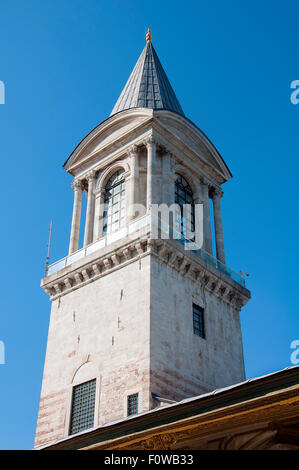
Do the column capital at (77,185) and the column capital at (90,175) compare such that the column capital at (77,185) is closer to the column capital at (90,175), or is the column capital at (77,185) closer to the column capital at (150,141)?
the column capital at (90,175)

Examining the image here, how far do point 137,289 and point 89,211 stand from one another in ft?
26.4

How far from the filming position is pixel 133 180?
31.3 meters

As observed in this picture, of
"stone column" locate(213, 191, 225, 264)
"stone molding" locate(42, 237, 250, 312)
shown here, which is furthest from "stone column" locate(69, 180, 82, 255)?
"stone column" locate(213, 191, 225, 264)

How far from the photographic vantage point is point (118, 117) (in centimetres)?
3369

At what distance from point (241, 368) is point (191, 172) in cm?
1174

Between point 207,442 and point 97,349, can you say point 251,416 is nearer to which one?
point 207,442

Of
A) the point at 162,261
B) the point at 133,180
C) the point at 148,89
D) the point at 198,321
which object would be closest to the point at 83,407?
the point at 198,321

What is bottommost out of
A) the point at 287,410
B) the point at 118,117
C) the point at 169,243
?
the point at 287,410

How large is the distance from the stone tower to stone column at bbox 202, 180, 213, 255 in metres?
0.09

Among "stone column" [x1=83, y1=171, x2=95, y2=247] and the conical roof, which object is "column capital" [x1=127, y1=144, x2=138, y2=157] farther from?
the conical roof

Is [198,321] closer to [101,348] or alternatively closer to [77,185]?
[101,348]
